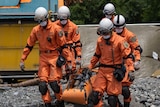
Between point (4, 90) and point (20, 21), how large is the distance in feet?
5.74

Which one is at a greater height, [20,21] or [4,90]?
[20,21]

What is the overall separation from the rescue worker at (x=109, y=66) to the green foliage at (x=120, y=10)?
1294cm

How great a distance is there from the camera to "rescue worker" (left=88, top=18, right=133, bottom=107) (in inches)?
366

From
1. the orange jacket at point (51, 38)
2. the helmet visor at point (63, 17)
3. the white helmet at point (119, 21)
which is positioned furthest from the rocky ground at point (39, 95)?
the helmet visor at point (63, 17)

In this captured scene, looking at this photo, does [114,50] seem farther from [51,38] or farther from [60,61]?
[51,38]

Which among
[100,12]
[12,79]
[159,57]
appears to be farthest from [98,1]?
Result: [12,79]

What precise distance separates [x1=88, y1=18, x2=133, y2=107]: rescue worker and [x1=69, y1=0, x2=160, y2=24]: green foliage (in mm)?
12942

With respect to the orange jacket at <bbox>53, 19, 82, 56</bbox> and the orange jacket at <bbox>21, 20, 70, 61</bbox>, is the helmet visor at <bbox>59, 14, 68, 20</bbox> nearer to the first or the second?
the orange jacket at <bbox>53, 19, 82, 56</bbox>

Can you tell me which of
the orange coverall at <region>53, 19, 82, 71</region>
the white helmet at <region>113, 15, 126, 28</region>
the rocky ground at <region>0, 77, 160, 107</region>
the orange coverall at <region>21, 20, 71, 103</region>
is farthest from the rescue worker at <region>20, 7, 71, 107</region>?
the orange coverall at <region>53, 19, 82, 71</region>

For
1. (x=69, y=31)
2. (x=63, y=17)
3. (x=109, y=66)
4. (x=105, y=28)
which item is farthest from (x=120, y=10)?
(x=105, y=28)

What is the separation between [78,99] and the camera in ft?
32.0

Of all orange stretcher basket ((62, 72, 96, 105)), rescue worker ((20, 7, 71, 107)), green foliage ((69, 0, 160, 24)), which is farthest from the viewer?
green foliage ((69, 0, 160, 24))

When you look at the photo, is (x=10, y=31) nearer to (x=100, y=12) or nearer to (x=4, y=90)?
(x=4, y=90)

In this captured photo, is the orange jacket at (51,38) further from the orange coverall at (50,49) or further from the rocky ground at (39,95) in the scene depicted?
the rocky ground at (39,95)
